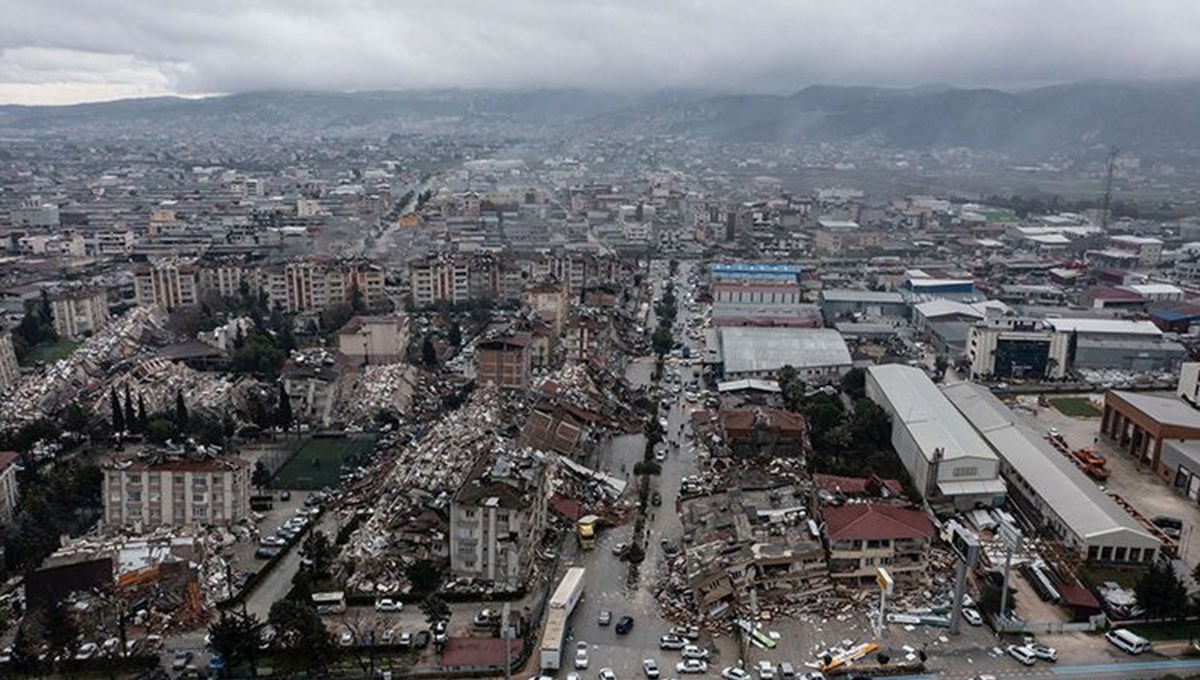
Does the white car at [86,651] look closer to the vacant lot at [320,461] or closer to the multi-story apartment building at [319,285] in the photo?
the vacant lot at [320,461]

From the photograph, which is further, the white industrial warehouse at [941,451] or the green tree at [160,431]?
the green tree at [160,431]

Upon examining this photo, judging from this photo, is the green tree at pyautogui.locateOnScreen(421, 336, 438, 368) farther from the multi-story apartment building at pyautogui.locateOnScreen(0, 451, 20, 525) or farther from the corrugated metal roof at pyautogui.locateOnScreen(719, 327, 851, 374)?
the multi-story apartment building at pyautogui.locateOnScreen(0, 451, 20, 525)

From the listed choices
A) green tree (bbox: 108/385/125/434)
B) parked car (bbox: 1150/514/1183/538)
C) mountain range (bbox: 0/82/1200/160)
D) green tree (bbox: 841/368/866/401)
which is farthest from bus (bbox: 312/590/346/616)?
mountain range (bbox: 0/82/1200/160)

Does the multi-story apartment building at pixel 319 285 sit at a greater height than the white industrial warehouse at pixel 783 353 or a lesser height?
greater

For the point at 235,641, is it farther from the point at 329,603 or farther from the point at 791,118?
the point at 791,118

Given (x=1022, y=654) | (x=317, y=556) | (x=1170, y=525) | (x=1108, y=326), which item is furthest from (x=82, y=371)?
(x=1108, y=326)

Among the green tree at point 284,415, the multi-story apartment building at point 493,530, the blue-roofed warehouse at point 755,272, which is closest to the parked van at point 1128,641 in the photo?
the multi-story apartment building at point 493,530

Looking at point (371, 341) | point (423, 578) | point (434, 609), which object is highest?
point (371, 341)
